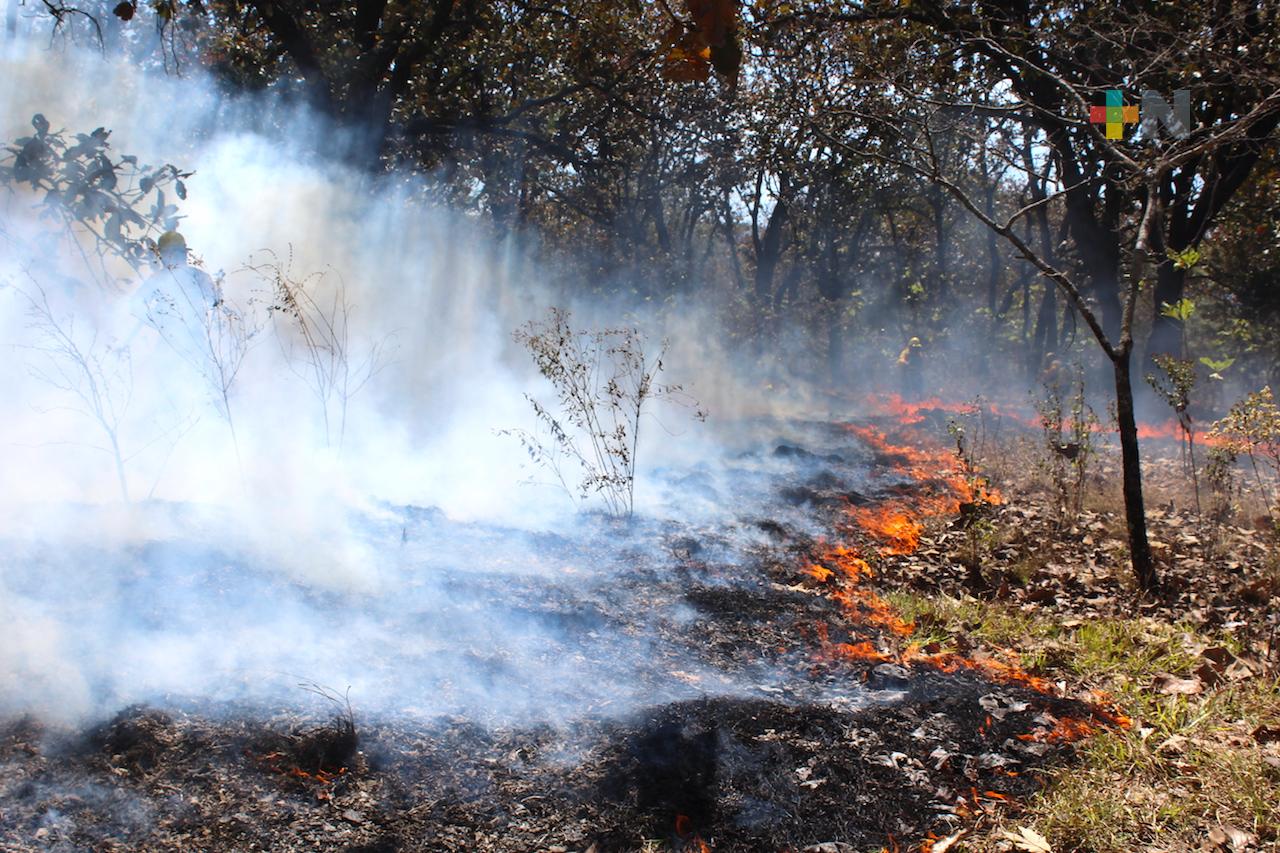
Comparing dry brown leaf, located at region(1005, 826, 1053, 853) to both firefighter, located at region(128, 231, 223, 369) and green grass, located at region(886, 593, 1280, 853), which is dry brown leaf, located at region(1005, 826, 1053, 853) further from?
firefighter, located at region(128, 231, 223, 369)

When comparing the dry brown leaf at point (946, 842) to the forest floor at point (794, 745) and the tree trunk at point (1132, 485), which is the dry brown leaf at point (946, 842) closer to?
the forest floor at point (794, 745)

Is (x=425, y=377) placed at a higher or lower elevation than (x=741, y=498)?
higher

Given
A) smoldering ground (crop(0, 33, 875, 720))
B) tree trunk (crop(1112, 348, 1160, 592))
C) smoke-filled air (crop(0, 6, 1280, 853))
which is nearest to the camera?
smoke-filled air (crop(0, 6, 1280, 853))

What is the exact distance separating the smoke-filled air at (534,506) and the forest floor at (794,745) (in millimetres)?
18

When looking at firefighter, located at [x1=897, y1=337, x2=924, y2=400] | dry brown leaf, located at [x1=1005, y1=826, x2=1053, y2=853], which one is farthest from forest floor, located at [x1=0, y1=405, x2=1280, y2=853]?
firefighter, located at [x1=897, y1=337, x2=924, y2=400]

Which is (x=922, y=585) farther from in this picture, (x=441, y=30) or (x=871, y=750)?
(x=441, y=30)

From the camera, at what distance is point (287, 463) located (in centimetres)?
646

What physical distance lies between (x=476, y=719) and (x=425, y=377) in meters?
7.28

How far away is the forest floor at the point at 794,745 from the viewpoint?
278 cm

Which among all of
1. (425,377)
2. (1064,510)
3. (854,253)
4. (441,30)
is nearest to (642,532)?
(1064,510)

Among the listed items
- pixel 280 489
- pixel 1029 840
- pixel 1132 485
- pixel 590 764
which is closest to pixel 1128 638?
pixel 1132 485

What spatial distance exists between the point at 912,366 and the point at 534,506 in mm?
13879

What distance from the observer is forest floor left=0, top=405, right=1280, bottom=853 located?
110 inches

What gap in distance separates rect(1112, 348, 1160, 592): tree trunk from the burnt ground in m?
1.68
